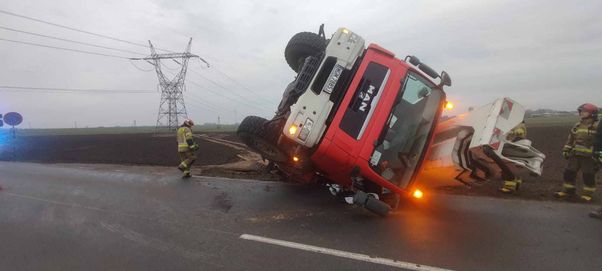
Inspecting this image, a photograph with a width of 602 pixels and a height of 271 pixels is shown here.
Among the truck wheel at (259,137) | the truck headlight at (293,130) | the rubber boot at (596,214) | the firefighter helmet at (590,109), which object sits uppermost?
the firefighter helmet at (590,109)

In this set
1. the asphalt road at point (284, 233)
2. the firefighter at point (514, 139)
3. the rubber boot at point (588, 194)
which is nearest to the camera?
the asphalt road at point (284, 233)

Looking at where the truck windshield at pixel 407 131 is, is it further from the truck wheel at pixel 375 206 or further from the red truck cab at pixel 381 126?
the truck wheel at pixel 375 206

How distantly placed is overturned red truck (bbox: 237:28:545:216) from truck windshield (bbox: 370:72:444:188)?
0.04 feet

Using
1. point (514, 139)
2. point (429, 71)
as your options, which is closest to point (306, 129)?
point (429, 71)

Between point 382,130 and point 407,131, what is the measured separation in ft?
1.76

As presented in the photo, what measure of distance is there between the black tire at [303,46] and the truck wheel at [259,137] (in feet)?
5.34

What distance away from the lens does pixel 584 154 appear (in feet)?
19.1

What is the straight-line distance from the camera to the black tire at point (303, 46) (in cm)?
668

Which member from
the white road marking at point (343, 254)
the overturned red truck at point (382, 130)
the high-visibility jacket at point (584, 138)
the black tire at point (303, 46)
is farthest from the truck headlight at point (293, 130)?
the high-visibility jacket at point (584, 138)

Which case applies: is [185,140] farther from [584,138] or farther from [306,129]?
[584,138]

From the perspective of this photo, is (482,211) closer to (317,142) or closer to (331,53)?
(317,142)

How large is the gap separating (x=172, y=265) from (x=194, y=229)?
3.71ft

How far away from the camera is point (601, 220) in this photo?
473 centimetres

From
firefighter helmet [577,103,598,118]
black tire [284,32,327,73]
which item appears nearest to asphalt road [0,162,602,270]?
firefighter helmet [577,103,598,118]
